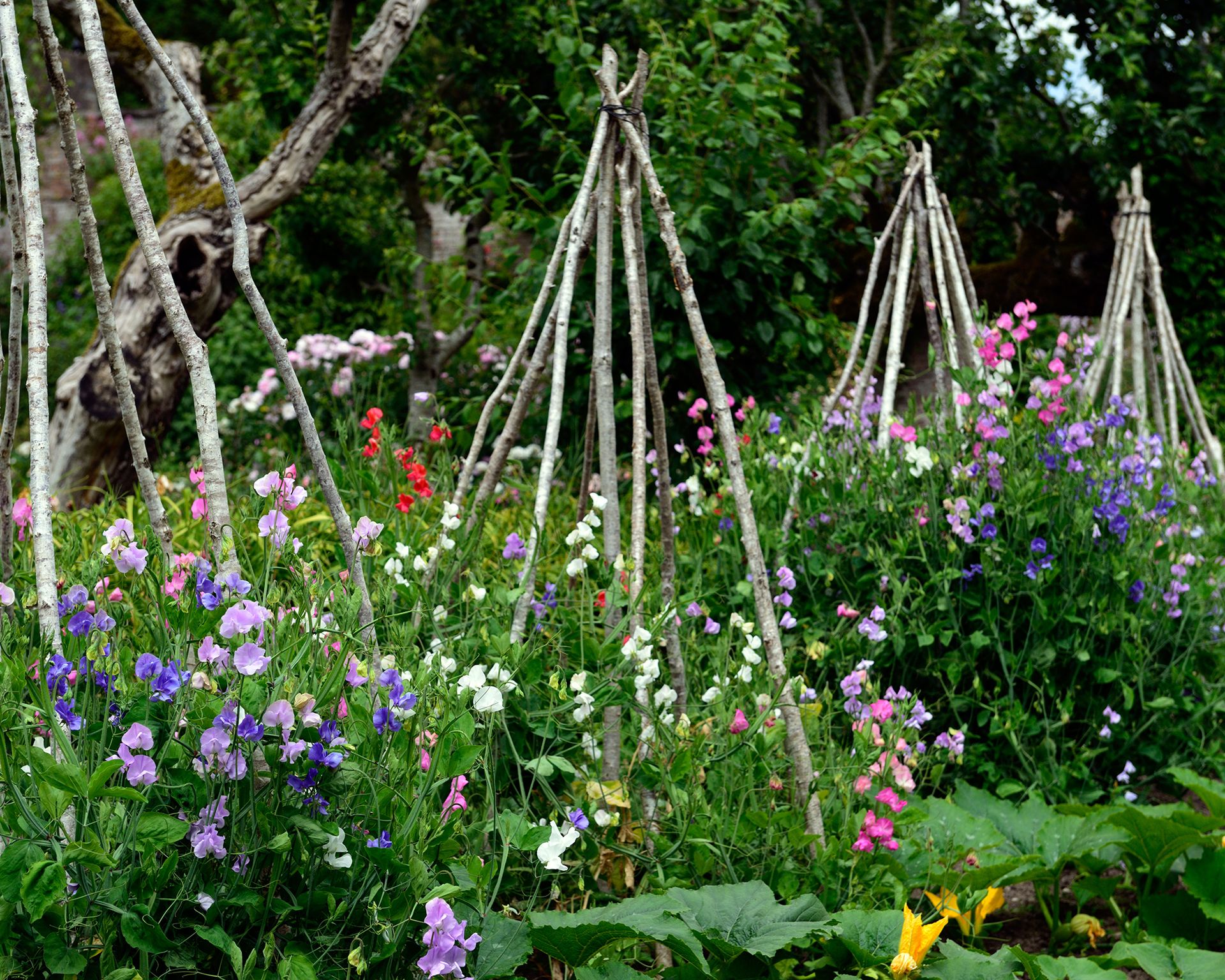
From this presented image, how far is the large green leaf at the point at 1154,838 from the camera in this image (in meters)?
2.20

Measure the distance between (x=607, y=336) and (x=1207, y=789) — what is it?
1698mm

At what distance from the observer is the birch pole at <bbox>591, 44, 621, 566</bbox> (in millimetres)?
2275

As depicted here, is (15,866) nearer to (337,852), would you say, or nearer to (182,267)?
(337,852)

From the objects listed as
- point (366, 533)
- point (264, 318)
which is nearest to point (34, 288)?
point (264, 318)

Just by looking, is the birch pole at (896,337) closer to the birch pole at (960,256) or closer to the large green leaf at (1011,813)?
the birch pole at (960,256)

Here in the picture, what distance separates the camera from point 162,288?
1584 mm

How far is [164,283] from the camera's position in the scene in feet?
5.19

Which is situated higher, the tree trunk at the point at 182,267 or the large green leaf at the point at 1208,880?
the tree trunk at the point at 182,267

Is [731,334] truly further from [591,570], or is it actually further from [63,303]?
[63,303]

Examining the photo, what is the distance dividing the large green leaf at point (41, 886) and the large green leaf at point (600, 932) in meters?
0.62

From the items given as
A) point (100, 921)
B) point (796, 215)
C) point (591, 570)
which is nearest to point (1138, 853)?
point (591, 570)

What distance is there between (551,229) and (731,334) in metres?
0.91

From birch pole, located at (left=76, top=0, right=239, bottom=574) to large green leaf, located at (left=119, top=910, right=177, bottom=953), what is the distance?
0.48m

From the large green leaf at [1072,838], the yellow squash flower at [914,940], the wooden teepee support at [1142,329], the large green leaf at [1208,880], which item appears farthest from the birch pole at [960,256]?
the yellow squash flower at [914,940]
